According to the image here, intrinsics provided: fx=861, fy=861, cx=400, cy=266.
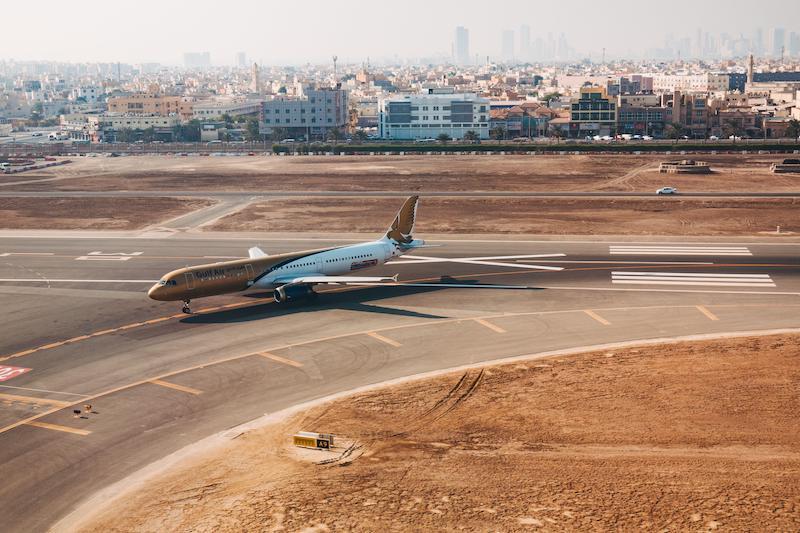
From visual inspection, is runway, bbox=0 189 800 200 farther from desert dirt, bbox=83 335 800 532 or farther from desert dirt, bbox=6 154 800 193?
desert dirt, bbox=83 335 800 532

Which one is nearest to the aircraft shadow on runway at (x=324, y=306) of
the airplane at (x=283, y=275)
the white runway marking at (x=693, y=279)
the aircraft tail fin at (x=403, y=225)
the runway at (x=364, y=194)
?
the airplane at (x=283, y=275)

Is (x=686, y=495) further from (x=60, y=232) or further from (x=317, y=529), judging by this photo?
(x=60, y=232)

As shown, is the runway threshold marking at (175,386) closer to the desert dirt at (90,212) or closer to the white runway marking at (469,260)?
the white runway marking at (469,260)

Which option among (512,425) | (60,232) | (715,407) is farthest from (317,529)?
(60,232)

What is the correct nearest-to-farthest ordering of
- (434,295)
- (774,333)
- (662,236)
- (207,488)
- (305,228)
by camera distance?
(207,488), (774,333), (434,295), (662,236), (305,228)

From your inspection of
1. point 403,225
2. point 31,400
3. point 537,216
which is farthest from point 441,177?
point 31,400

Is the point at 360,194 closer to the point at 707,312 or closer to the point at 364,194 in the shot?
the point at 364,194

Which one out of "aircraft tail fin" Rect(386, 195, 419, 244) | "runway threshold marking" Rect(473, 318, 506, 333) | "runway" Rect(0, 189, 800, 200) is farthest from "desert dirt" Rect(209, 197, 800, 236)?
"runway threshold marking" Rect(473, 318, 506, 333)

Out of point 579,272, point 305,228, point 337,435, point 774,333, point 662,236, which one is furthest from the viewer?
point 305,228
